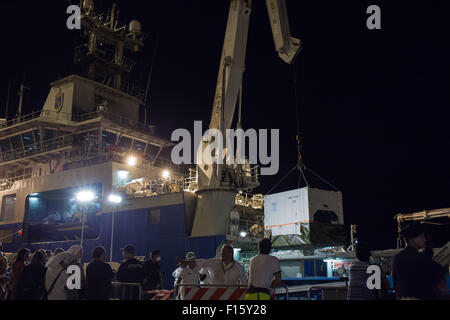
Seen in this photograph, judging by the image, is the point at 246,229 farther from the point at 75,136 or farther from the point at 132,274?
the point at 75,136

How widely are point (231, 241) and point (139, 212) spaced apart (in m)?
5.41

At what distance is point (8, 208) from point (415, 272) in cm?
2972

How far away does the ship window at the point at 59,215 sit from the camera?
24.3 metres

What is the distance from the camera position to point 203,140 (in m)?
18.7

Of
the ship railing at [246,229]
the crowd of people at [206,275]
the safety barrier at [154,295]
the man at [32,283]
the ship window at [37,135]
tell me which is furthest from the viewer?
the ship window at [37,135]

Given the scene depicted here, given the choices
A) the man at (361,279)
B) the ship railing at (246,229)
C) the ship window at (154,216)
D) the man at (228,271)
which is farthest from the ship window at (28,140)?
the man at (361,279)

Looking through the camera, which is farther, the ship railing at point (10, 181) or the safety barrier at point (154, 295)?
the ship railing at point (10, 181)

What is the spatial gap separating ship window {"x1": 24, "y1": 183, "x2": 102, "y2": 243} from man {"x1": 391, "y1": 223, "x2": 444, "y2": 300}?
20714mm

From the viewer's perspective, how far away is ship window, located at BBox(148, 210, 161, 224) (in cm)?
1933

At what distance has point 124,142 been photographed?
27.2 m

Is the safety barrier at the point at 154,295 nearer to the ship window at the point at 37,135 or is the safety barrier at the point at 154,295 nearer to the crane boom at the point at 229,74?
the crane boom at the point at 229,74

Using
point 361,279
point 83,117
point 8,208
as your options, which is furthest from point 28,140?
point 361,279

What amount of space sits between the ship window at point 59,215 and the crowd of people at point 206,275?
15.0 m
